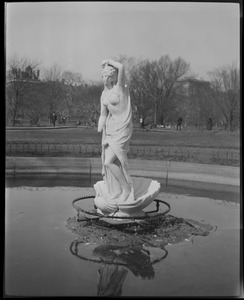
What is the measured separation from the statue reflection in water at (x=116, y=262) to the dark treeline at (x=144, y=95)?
30.2ft

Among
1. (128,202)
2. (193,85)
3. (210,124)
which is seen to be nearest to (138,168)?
(128,202)

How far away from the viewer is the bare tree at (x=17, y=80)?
1319 cm

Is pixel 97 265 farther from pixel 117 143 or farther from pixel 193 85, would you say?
pixel 193 85

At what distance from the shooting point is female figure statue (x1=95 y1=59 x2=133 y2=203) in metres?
6.98

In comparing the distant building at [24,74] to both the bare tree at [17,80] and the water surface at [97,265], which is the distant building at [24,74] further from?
the water surface at [97,265]

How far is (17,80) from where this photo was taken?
15461mm

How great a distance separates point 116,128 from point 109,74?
1.01m

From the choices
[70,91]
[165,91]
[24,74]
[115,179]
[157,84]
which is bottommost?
[115,179]

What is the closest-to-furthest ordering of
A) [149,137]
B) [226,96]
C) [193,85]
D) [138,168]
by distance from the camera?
[138,168] → [226,96] → [149,137] → [193,85]

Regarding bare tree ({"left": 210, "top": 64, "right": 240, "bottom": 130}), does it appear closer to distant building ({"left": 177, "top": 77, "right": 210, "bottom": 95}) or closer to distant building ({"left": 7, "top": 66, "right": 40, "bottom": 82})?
distant building ({"left": 177, "top": 77, "right": 210, "bottom": 95})

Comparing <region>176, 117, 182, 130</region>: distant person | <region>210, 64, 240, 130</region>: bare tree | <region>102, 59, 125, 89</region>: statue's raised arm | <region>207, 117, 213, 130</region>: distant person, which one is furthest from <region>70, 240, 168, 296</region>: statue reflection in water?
<region>176, 117, 182, 130</region>: distant person

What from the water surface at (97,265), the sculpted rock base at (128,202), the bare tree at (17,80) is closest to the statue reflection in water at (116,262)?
the water surface at (97,265)

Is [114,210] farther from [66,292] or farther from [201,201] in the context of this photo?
[201,201]
